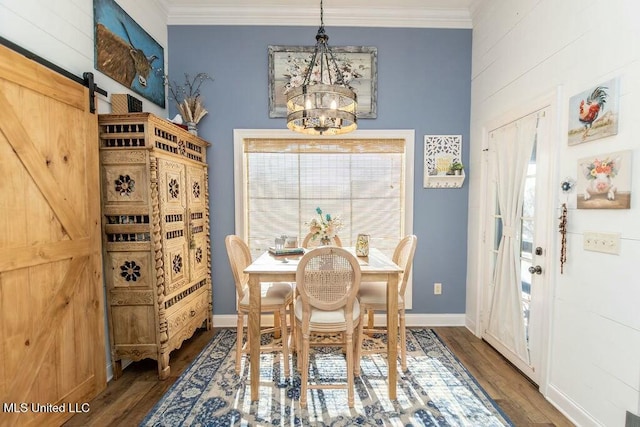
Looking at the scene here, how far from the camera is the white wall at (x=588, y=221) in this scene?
58.9 inches

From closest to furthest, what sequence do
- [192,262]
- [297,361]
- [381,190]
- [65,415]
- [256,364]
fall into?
[65,415] → [256,364] → [297,361] → [192,262] → [381,190]

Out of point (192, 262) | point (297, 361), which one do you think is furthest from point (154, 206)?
point (297, 361)

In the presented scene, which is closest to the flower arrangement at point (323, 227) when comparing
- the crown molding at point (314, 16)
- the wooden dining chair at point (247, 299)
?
the wooden dining chair at point (247, 299)

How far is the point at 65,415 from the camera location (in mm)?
1815

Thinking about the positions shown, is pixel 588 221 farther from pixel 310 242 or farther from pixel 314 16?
pixel 314 16

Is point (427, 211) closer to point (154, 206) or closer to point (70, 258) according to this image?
point (154, 206)

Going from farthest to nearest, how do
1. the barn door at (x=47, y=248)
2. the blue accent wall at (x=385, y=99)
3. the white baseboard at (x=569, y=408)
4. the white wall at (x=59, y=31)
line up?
the blue accent wall at (x=385, y=99), the white baseboard at (x=569, y=408), the white wall at (x=59, y=31), the barn door at (x=47, y=248)

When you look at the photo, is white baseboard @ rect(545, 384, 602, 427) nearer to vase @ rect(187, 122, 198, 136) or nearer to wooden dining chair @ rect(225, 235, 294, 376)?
wooden dining chair @ rect(225, 235, 294, 376)

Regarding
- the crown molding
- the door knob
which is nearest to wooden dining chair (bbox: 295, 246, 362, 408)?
the door knob

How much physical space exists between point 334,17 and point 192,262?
9.55 feet

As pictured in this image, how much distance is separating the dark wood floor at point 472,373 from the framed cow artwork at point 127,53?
7.96 ft

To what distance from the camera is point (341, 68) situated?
10.3ft

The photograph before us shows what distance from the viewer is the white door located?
2.12 metres

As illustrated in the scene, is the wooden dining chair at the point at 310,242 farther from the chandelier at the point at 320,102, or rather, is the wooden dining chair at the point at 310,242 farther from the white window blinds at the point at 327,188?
the chandelier at the point at 320,102
